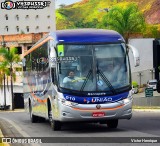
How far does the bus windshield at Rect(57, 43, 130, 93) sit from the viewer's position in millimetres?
20109

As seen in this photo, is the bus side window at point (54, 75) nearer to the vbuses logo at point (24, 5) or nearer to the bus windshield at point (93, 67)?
the bus windshield at point (93, 67)

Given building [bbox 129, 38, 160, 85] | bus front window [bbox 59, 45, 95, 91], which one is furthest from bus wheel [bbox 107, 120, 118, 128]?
building [bbox 129, 38, 160, 85]

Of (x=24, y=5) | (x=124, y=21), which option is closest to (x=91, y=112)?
(x=124, y=21)

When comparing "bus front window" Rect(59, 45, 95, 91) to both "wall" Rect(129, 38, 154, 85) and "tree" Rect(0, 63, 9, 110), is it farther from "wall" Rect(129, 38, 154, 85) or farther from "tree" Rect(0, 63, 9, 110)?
"tree" Rect(0, 63, 9, 110)

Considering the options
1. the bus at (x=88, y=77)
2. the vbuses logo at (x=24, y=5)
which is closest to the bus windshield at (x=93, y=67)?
the bus at (x=88, y=77)

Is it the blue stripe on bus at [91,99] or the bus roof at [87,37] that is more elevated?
the bus roof at [87,37]

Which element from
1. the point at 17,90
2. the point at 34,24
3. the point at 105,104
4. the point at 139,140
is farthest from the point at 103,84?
the point at 34,24

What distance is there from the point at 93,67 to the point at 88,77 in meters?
0.40

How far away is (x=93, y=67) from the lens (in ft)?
66.7

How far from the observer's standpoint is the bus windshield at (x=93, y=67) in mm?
20109

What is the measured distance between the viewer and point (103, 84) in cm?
2016

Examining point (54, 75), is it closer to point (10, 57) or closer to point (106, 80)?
point (106, 80)

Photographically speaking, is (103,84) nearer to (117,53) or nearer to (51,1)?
(117,53)

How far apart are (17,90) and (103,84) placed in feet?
235
